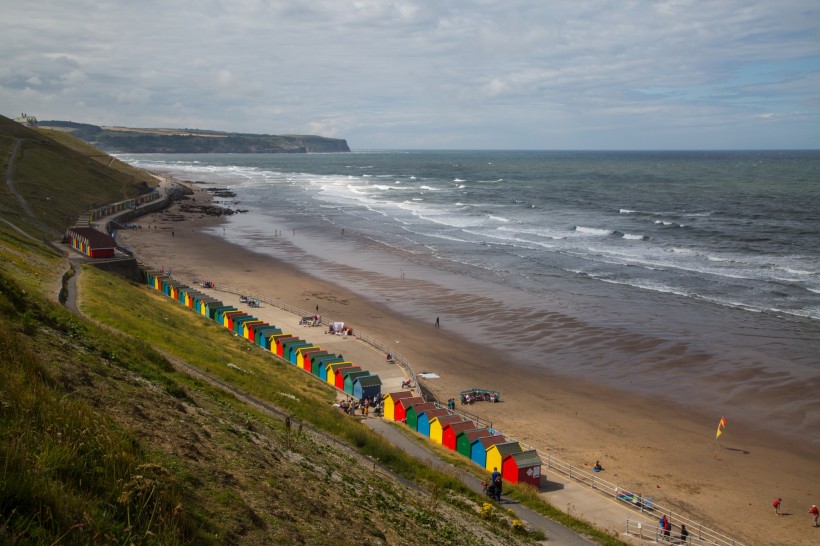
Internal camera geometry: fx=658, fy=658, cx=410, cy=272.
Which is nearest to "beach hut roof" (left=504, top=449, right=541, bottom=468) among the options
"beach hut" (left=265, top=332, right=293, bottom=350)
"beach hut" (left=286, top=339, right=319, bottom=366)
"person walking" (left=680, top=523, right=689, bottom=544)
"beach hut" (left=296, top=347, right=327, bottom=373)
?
"person walking" (left=680, top=523, right=689, bottom=544)

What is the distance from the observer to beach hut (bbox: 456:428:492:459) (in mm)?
25703

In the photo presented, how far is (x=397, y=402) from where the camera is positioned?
29.1 meters

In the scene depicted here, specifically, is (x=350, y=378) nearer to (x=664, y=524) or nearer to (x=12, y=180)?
(x=664, y=524)

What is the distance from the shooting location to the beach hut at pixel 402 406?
28.9 m

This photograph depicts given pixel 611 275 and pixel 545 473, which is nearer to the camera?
pixel 545 473

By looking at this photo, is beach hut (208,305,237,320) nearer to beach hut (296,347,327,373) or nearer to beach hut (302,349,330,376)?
beach hut (296,347,327,373)

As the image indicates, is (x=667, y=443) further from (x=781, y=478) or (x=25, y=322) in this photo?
(x=25, y=322)

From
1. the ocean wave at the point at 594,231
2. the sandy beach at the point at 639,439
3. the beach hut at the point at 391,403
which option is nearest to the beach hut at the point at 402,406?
the beach hut at the point at 391,403

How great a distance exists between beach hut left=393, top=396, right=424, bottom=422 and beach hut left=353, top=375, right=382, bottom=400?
1.82 m

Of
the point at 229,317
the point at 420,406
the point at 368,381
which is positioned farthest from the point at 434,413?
the point at 229,317

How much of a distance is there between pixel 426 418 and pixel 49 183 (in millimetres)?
75265

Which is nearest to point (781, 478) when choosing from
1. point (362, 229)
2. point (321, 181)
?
point (362, 229)

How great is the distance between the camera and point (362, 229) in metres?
90.1

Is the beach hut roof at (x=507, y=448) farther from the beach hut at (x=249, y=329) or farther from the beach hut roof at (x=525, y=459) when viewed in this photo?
the beach hut at (x=249, y=329)
